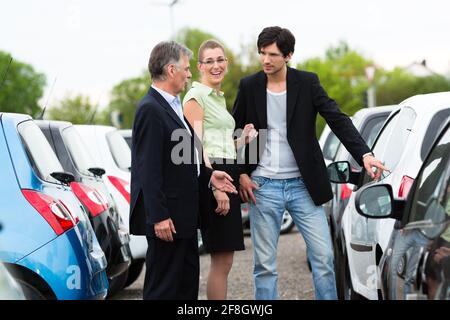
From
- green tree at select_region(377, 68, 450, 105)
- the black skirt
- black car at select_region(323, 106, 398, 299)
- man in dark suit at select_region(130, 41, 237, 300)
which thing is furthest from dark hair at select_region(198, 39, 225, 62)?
green tree at select_region(377, 68, 450, 105)

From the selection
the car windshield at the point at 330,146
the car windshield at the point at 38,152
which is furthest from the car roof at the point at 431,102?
the car windshield at the point at 330,146

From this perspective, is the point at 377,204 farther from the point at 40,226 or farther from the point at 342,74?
the point at 342,74

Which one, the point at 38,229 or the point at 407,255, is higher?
the point at 407,255

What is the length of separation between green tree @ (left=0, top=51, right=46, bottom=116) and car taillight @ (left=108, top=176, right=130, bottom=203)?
7949 cm

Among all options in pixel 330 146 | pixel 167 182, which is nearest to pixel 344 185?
pixel 167 182

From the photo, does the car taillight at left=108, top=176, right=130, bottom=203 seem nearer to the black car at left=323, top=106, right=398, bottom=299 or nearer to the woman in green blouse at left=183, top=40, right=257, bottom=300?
the black car at left=323, top=106, right=398, bottom=299

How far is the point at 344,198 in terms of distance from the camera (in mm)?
8344

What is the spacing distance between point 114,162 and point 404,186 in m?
6.08

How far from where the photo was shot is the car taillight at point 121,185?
1110 centimetres

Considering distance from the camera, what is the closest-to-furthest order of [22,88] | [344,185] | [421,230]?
[421,230]
[344,185]
[22,88]

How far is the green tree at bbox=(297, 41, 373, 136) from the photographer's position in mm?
93438

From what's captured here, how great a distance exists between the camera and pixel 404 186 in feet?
19.1

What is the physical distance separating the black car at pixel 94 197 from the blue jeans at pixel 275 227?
4.88 ft
